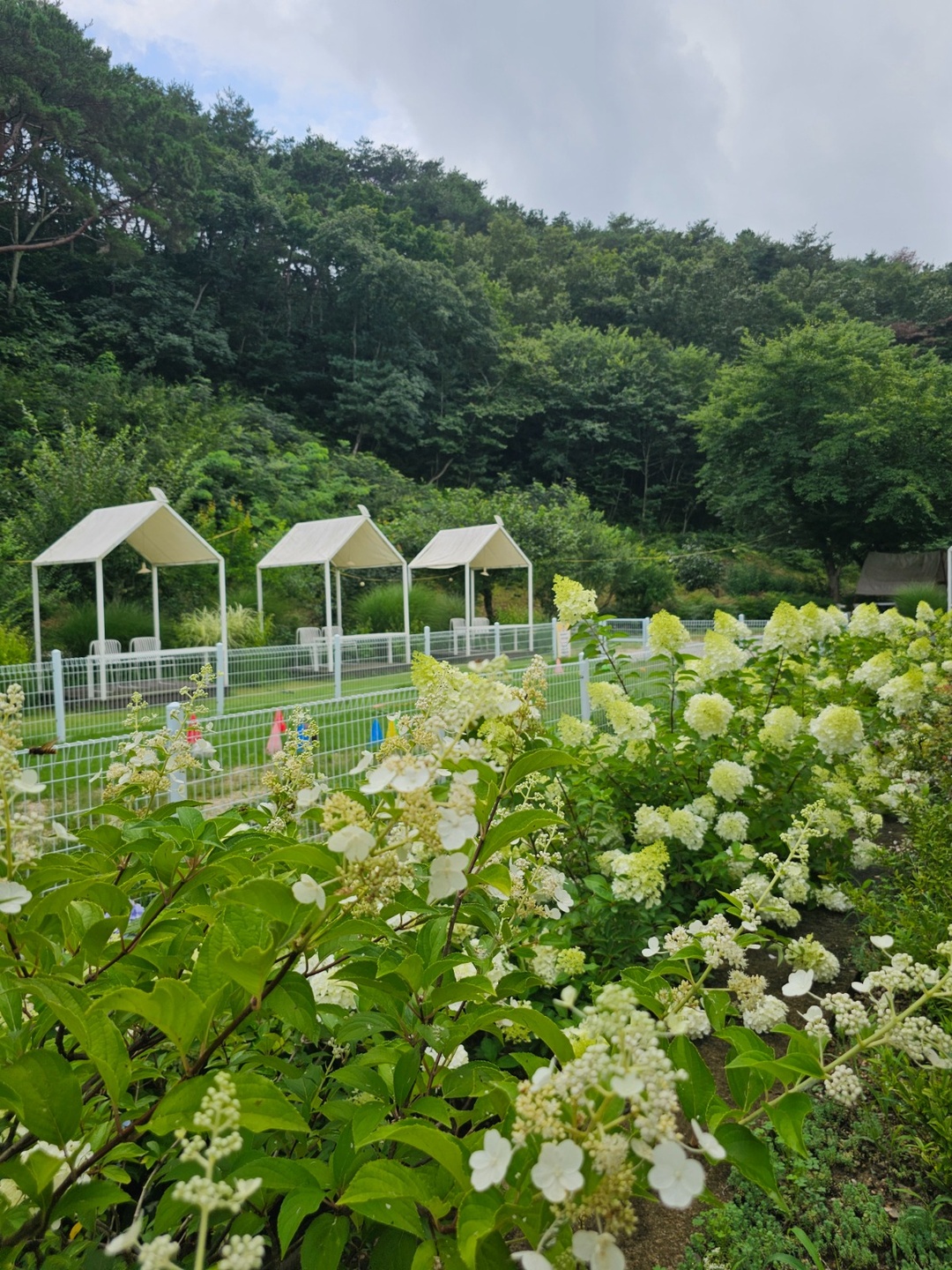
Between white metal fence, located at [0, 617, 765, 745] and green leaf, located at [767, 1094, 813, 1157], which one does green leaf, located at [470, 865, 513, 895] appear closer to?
green leaf, located at [767, 1094, 813, 1157]

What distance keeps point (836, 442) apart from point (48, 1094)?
85.2 ft

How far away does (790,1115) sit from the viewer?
84cm

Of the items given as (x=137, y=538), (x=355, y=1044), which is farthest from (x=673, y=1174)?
(x=137, y=538)

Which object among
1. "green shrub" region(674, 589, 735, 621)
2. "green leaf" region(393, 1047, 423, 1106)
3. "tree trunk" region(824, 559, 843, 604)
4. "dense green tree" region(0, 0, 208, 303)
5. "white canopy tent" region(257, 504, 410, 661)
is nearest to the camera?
"green leaf" region(393, 1047, 423, 1106)

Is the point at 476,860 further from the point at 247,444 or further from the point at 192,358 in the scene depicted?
the point at 192,358

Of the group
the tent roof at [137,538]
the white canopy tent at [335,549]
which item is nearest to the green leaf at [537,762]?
the tent roof at [137,538]

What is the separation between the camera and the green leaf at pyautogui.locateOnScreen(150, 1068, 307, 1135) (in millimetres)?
667

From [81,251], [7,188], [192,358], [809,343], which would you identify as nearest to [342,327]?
[192,358]

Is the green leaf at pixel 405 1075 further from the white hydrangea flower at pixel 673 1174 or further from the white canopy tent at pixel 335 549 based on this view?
the white canopy tent at pixel 335 549

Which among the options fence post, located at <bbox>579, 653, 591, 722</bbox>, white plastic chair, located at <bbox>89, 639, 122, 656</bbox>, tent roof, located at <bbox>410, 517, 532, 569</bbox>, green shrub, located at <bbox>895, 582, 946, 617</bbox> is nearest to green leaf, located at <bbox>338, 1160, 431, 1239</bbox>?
fence post, located at <bbox>579, 653, 591, 722</bbox>

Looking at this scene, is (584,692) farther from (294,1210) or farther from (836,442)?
(836,442)

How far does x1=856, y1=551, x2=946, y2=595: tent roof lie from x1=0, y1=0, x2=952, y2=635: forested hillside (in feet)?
2.05

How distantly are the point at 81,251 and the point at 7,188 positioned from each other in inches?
91.5

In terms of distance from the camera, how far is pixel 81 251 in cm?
2373
